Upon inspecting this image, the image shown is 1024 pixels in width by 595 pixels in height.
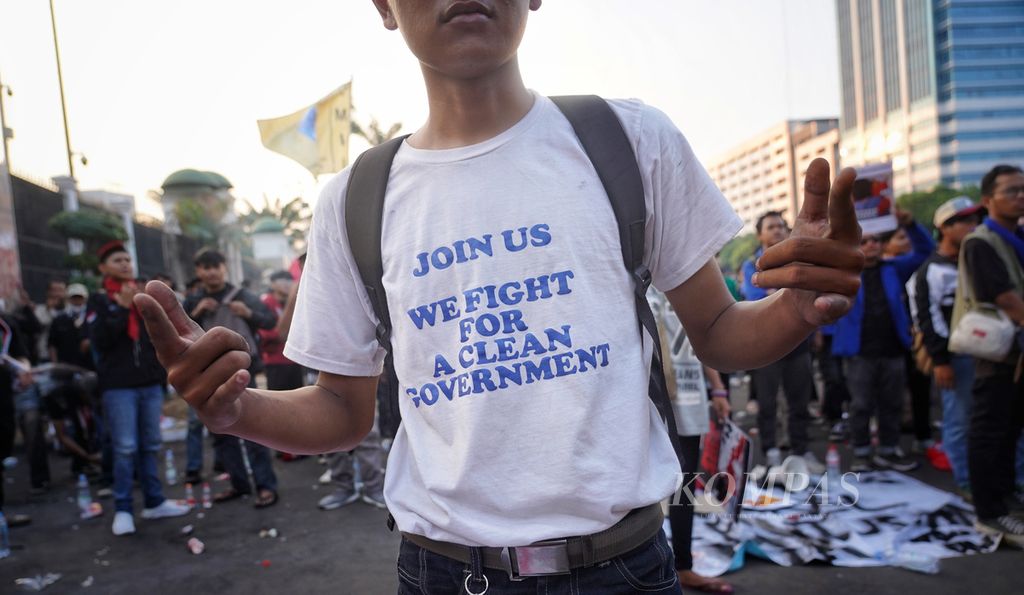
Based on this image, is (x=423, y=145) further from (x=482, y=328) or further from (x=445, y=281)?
(x=482, y=328)

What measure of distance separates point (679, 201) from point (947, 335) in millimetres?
5119

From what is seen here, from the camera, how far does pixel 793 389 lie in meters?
6.38

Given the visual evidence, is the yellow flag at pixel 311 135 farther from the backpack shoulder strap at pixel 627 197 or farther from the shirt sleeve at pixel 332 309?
the backpack shoulder strap at pixel 627 197

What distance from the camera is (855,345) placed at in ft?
20.9

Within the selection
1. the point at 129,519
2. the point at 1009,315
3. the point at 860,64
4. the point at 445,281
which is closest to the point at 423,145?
the point at 445,281

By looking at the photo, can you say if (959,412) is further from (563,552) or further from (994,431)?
(563,552)

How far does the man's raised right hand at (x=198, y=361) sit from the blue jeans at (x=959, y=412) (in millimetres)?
5805

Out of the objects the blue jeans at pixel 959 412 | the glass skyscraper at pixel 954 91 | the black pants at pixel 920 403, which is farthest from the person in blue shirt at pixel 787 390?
the glass skyscraper at pixel 954 91

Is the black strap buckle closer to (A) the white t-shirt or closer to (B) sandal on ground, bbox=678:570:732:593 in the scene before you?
(A) the white t-shirt

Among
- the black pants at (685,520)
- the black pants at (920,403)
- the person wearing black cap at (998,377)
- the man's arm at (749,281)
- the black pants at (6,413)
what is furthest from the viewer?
the man's arm at (749,281)

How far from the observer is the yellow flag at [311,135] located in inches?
288

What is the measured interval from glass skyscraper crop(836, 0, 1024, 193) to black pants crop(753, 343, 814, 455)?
96.6m

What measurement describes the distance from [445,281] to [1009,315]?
14.2 ft

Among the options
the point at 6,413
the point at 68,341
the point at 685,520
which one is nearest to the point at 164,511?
the point at 6,413
